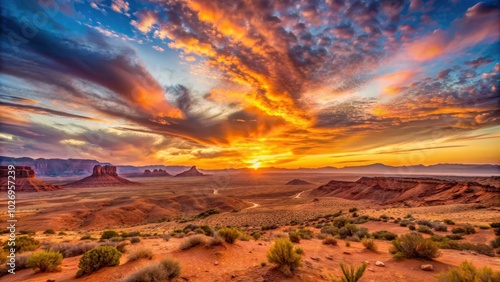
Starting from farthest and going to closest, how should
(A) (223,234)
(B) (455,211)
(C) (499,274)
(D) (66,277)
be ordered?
1. (B) (455,211)
2. (A) (223,234)
3. (D) (66,277)
4. (C) (499,274)

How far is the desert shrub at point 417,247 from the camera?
8.58 metres

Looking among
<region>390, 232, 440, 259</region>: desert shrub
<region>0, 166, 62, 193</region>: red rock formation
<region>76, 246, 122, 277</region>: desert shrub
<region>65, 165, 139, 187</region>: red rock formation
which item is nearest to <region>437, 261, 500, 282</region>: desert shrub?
<region>390, 232, 440, 259</region>: desert shrub

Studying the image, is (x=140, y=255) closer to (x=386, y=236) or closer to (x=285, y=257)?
(x=285, y=257)

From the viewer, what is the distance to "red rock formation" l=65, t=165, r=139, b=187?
158 metres

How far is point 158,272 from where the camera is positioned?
21.6ft

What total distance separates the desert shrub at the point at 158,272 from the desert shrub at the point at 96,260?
2690mm

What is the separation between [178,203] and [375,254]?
66.6m

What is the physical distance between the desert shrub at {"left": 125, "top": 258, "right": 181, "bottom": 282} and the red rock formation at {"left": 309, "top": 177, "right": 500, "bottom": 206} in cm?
4244

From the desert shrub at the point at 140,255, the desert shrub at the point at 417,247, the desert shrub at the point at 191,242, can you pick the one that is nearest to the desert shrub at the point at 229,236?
the desert shrub at the point at 191,242

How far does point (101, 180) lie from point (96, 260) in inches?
7743

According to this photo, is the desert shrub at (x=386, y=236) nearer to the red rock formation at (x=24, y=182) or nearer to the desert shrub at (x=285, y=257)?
the desert shrub at (x=285, y=257)

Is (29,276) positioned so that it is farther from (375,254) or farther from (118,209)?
(118,209)

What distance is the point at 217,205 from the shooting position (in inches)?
2502

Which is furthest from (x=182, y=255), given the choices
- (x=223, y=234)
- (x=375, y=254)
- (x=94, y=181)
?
(x=94, y=181)
